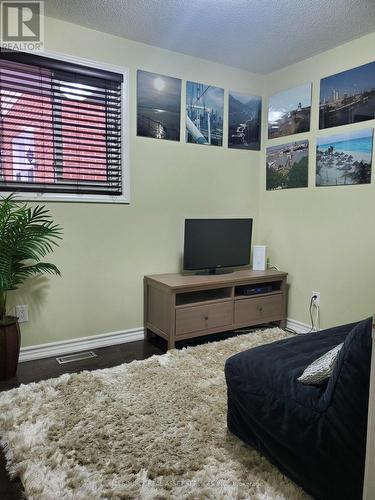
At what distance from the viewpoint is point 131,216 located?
10.6ft

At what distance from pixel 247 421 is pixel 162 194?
216cm

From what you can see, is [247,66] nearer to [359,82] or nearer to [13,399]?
[359,82]

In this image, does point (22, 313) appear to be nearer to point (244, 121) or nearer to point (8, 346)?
point (8, 346)

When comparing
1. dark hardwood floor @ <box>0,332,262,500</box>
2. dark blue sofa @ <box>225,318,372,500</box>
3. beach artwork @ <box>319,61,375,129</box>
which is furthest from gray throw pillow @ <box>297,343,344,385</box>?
beach artwork @ <box>319,61,375,129</box>

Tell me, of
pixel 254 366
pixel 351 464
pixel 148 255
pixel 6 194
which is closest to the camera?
pixel 351 464

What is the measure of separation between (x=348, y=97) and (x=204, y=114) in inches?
49.6

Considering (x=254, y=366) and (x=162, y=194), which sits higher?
(x=162, y=194)

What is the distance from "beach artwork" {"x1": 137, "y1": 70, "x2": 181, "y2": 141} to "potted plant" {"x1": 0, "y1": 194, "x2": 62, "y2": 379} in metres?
1.20

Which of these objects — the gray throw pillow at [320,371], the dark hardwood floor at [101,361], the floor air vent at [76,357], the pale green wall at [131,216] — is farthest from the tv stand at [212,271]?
the gray throw pillow at [320,371]

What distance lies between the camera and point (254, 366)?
5.71ft

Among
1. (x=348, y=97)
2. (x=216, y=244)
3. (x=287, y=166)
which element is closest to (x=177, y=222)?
(x=216, y=244)

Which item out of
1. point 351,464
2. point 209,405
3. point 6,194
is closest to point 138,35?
point 6,194

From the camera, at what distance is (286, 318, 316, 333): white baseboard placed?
3.52 metres

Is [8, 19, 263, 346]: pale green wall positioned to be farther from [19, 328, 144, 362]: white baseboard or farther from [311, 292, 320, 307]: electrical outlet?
[311, 292, 320, 307]: electrical outlet
